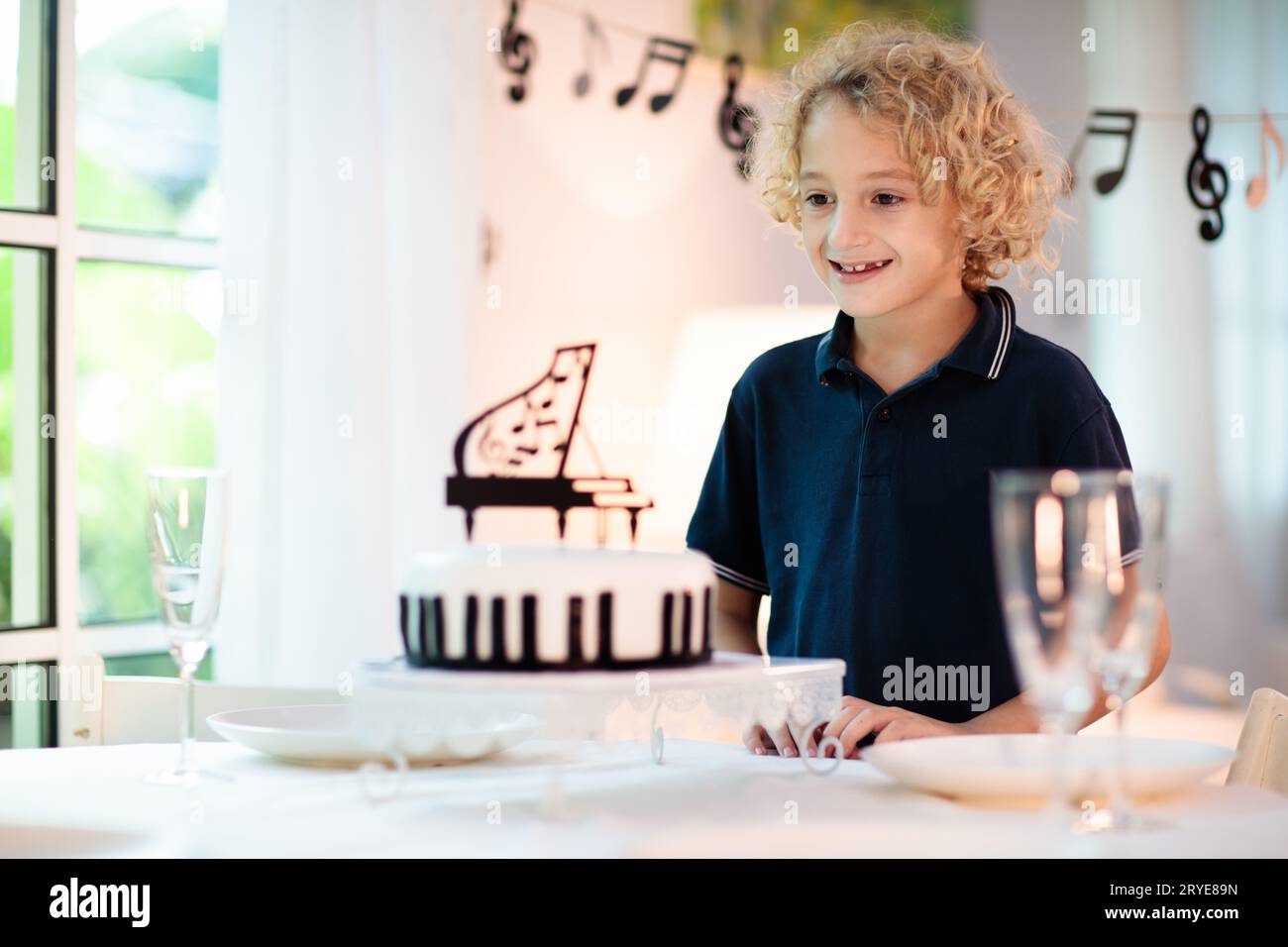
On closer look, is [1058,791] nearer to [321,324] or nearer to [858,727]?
[858,727]

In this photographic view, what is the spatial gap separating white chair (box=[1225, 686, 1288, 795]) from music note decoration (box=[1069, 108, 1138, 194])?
253 centimetres

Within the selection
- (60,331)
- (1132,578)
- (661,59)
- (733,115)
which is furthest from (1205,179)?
(1132,578)

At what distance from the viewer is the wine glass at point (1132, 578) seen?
0.85 m

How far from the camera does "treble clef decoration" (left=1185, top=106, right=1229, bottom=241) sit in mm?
3662

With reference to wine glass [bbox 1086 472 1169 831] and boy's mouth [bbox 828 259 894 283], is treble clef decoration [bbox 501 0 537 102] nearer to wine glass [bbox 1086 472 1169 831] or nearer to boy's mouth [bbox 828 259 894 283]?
boy's mouth [bbox 828 259 894 283]

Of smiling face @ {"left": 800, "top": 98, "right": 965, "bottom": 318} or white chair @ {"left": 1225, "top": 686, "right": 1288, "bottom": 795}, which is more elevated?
smiling face @ {"left": 800, "top": 98, "right": 965, "bottom": 318}

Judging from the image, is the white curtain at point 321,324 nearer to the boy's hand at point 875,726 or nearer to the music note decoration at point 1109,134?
the boy's hand at point 875,726

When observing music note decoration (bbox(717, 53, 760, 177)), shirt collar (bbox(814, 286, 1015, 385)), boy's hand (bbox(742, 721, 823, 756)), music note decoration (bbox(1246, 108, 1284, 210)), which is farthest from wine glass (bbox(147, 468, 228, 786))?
music note decoration (bbox(1246, 108, 1284, 210))

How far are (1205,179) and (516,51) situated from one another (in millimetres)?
1794

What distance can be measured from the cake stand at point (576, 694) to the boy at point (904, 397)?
1.43 feet

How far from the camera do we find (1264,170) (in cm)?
366

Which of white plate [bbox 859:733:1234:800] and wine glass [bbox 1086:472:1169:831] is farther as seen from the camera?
white plate [bbox 859:733:1234:800]
